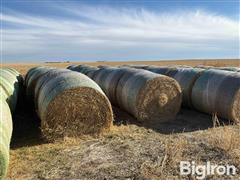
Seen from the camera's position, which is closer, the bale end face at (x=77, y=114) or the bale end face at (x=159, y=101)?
the bale end face at (x=77, y=114)

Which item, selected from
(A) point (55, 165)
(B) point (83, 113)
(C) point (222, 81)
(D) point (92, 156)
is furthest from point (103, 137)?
(C) point (222, 81)

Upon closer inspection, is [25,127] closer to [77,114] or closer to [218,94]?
[77,114]

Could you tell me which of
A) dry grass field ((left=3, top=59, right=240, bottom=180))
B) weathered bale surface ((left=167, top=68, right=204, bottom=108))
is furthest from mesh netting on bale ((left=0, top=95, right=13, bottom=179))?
weathered bale surface ((left=167, top=68, right=204, bottom=108))

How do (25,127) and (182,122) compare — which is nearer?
(25,127)

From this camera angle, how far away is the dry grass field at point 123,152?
6688mm

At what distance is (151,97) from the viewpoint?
11.4m

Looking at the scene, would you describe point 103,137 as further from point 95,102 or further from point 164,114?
point 164,114

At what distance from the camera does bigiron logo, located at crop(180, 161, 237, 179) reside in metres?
6.48

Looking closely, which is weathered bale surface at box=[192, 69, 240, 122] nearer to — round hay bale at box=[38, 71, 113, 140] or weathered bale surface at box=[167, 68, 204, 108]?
weathered bale surface at box=[167, 68, 204, 108]

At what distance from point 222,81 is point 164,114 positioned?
2.01 meters

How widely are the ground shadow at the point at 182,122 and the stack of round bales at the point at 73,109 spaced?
1.62 metres

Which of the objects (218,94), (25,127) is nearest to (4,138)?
(25,127)

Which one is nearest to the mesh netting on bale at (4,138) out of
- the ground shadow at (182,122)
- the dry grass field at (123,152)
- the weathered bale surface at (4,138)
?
the weathered bale surface at (4,138)

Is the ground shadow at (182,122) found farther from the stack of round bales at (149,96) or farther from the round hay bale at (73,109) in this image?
the round hay bale at (73,109)
